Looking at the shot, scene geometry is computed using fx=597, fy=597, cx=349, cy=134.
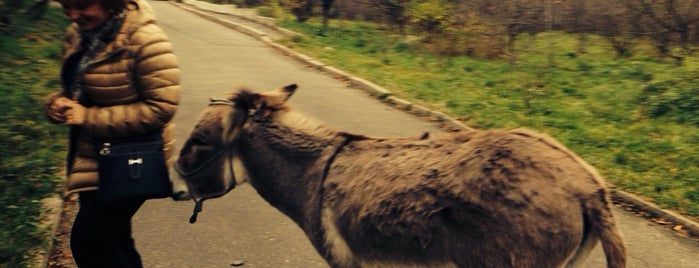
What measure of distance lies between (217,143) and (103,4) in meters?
0.90

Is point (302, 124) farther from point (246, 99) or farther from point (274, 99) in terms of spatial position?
point (246, 99)

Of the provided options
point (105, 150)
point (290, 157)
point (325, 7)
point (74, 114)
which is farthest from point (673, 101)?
point (325, 7)

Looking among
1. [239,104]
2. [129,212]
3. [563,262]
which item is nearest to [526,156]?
[563,262]

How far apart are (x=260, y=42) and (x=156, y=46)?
645 inches

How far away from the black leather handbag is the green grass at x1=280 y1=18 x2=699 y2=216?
544 centimetres

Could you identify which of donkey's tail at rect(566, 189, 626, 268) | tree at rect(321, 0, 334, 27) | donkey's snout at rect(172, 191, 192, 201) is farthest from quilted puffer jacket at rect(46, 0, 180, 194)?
tree at rect(321, 0, 334, 27)

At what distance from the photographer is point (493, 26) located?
17.1 meters

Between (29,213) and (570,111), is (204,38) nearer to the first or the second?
(570,111)

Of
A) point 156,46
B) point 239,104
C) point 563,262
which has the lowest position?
point 563,262

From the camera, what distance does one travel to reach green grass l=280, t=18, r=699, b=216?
24.7 ft

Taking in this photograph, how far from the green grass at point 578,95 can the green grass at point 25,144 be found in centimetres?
605

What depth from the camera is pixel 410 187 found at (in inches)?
111

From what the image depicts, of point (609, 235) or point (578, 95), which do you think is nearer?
point (609, 235)

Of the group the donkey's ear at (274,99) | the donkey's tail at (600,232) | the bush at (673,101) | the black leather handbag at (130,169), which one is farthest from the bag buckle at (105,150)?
the bush at (673,101)
